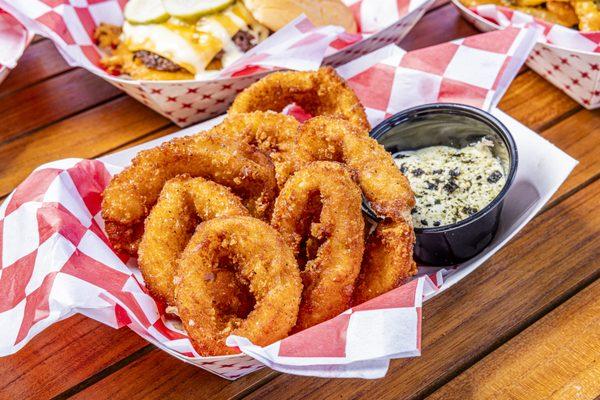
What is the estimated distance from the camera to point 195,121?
2.44m

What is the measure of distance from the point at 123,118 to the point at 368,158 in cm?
121

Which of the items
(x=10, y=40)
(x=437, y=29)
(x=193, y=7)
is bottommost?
(x=437, y=29)

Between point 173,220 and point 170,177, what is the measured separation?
7.5 inches

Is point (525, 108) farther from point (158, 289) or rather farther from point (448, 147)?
point (158, 289)

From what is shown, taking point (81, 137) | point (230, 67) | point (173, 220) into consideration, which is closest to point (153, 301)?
point (173, 220)

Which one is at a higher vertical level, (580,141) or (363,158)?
(363,158)

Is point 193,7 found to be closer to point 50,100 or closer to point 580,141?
point 50,100

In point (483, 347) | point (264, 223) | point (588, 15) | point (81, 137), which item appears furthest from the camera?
point (81, 137)

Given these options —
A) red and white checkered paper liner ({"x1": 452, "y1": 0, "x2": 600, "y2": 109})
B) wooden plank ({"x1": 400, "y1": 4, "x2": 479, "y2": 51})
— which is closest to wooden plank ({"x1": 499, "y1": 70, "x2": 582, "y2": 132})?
red and white checkered paper liner ({"x1": 452, "y1": 0, "x2": 600, "y2": 109})

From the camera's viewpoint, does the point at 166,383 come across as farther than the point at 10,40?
No

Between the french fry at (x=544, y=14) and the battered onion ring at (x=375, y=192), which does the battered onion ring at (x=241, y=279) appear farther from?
the french fry at (x=544, y=14)

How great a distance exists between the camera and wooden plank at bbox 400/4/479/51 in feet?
8.82

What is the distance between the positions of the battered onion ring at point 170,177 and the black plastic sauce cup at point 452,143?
347mm

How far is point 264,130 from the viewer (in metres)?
1.95
